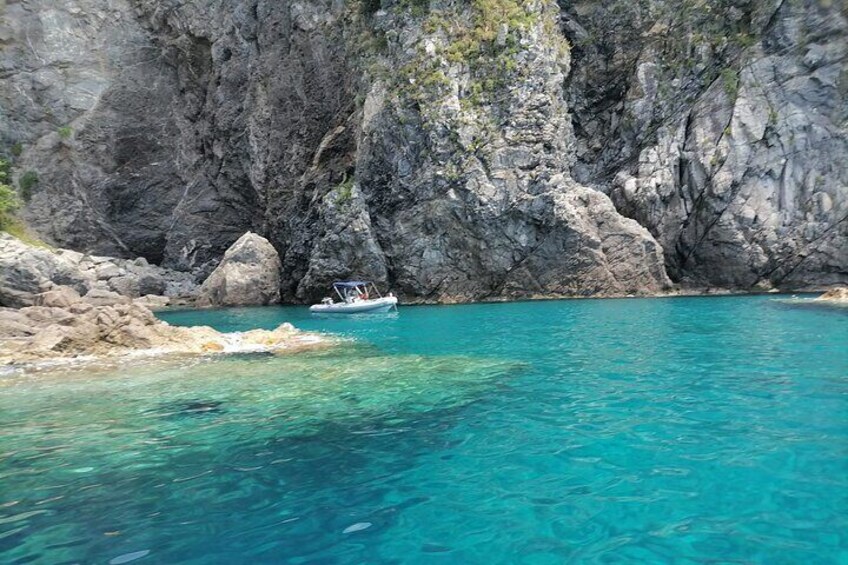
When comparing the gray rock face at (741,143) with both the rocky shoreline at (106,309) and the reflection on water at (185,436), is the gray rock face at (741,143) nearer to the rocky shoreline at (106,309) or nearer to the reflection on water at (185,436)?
the rocky shoreline at (106,309)

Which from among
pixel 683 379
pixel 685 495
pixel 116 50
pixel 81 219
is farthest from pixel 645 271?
pixel 116 50

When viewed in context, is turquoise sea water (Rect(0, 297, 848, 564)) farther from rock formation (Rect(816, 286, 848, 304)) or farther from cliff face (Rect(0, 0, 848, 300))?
cliff face (Rect(0, 0, 848, 300))

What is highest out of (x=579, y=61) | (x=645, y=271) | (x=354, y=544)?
(x=579, y=61)

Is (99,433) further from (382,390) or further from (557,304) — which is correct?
(557,304)

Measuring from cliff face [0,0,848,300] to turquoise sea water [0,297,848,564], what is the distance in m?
35.2

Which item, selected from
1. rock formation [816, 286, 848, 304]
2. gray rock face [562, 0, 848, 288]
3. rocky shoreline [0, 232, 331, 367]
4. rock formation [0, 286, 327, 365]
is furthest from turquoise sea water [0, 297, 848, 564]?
gray rock face [562, 0, 848, 288]

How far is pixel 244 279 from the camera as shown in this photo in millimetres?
58719

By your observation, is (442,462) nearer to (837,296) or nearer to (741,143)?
(837,296)

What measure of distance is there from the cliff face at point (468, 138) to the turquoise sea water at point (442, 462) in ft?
116

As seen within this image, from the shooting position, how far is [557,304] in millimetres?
45312

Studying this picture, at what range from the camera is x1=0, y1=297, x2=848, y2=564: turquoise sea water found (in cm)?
659

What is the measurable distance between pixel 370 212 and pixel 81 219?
1468 inches

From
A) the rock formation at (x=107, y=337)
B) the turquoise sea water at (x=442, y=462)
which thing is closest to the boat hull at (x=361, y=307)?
the rock formation at (x=107, y=337)

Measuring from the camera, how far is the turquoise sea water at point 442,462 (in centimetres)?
659
